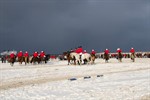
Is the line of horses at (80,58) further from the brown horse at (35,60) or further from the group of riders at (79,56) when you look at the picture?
the brown horse at (35,60)

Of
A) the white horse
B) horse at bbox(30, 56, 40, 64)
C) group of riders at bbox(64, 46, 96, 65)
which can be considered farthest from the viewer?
horse at bbox(30, 56, 40, 64)

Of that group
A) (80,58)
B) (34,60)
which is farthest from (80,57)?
(34,60)

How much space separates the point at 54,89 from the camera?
1469 cm

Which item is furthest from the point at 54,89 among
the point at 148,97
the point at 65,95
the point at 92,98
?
the point at 148,97

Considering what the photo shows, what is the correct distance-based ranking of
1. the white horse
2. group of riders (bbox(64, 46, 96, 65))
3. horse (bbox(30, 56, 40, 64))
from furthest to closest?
horse (bbox(30, 56, 40, 64))
the white horse
group of riders (bbox(64, 46, 96, 65))

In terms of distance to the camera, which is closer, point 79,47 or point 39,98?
point 39,98

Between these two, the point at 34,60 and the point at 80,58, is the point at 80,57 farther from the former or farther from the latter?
the point at 34,60

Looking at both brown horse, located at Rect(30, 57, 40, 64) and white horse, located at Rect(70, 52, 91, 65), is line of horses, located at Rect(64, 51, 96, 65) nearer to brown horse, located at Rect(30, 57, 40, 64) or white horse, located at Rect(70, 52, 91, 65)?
white horse, located at Rect(70, 52, 91, 65)

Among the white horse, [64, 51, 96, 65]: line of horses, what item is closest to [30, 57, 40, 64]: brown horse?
[64, 51, 96, 65]: line of horses

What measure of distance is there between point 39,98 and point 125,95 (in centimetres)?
312

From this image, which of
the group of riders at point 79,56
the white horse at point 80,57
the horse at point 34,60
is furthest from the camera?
the horse at point 34,60

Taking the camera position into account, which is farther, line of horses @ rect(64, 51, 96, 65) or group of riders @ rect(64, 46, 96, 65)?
line of horses @ rect(64, 51, 96, 65)

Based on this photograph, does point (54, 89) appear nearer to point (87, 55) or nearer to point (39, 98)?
point (39, 98)

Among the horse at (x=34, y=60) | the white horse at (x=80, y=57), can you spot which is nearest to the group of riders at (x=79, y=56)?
the white horse at (x=80, y=57)
